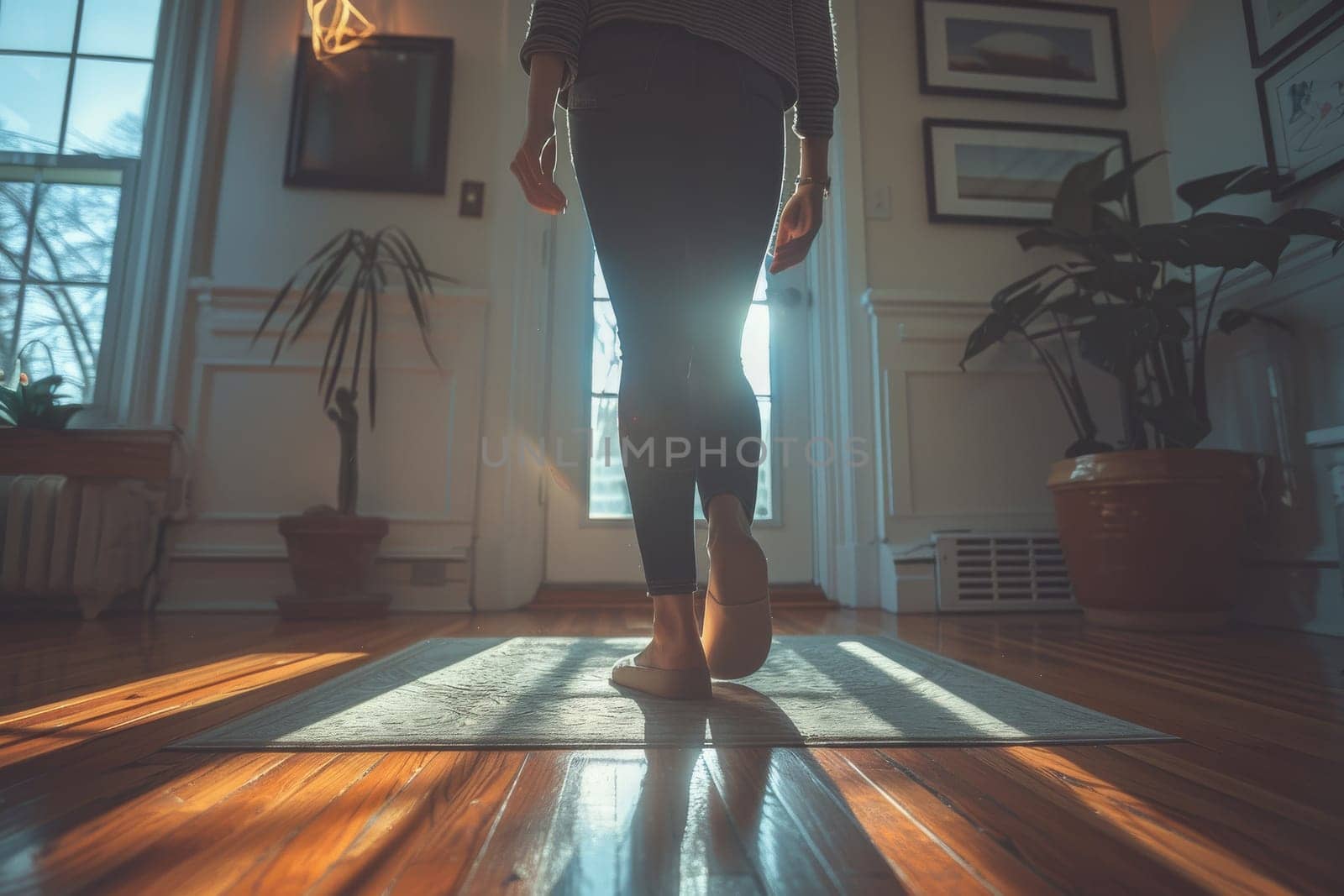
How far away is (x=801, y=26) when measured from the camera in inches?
36.8

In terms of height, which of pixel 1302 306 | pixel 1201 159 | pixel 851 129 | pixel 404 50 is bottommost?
pixel 1302 306

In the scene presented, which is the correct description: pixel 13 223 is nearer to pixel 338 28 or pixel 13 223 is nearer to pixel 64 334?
pixel 64 334

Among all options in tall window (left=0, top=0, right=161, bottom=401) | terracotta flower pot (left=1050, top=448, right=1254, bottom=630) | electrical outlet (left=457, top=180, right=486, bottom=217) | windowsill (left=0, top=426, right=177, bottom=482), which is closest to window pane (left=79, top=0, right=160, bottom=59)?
tall window (left=0, top=0, right=161, bottom=401)

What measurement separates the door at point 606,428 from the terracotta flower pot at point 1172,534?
35.1 inches

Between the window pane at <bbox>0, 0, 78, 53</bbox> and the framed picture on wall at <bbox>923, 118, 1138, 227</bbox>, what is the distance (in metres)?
2.84

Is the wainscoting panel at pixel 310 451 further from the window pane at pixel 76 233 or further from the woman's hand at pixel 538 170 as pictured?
the woman's hand at pixel 538 170

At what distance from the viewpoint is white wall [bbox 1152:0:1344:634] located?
158cm

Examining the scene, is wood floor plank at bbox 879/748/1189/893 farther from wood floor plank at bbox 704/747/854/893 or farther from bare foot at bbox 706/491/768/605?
bare foot at bbox 706/491/768/605

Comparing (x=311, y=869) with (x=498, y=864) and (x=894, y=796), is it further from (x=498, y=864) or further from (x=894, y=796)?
(x=894, y=796)

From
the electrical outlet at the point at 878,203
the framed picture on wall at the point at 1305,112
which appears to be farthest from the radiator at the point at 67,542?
the framed picture on wall at the point at 1305,112

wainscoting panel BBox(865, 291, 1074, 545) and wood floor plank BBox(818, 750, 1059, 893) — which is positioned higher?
wainscoting panel BBox(865, 291, 1074, 545)

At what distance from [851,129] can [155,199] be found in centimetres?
224

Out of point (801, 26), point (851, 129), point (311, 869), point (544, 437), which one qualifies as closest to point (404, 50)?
point (544, 437)

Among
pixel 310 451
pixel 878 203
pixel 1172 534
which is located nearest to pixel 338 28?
pixel 310 451
